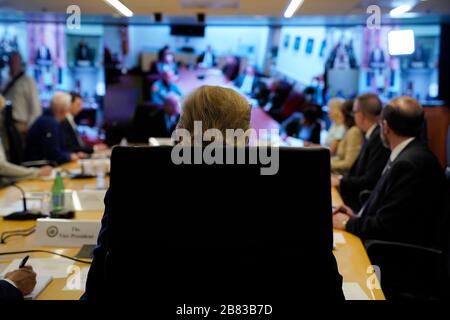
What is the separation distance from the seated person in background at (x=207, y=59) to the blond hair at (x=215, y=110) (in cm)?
690

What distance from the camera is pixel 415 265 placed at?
2.34 metres

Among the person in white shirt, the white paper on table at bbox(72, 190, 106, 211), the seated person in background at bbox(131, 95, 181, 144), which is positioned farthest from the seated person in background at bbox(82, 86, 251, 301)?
the person in white shirt

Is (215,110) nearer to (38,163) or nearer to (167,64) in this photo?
(38,163)

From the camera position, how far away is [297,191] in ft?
3.70

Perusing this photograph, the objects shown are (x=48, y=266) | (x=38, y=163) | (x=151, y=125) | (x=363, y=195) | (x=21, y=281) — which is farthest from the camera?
(x=151, y=125)

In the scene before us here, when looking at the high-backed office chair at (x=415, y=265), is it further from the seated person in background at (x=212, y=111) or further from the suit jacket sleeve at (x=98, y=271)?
the suit jacket sleeve at (x=98, y=271)

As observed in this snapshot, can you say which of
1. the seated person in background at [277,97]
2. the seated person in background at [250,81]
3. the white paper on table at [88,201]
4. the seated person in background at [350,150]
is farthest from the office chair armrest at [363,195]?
the seated person in background at [250,81]

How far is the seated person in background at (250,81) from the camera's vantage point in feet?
26.4

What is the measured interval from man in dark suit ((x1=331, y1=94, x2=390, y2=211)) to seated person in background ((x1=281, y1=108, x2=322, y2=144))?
2.16 metres

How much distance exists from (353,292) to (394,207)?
0.81 metres

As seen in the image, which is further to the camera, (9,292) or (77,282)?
(77,282)

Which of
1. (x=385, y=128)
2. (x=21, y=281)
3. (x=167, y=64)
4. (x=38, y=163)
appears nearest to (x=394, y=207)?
(x=385, y=128)

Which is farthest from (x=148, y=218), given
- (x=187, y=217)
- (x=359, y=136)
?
(x=359, y=136)

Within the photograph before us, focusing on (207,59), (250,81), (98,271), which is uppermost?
(207,59)
